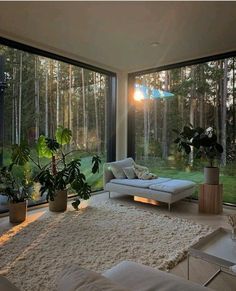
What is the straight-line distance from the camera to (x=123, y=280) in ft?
4.81

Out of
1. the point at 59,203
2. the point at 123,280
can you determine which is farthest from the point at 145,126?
the point at 123,280

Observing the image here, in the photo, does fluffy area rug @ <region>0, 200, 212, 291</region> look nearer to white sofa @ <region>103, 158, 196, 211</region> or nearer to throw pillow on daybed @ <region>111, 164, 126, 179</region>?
white sofa @ <region>103, 158, 196, 211</region>

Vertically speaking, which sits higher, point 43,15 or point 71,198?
point 43,15

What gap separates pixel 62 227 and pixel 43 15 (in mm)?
2741

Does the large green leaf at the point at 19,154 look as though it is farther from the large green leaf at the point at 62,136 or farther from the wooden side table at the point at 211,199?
the wooden side table at the point at 211,199

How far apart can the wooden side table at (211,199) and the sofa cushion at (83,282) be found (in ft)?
11.3

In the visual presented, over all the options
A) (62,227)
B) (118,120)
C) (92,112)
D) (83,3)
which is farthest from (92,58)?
(62,227)

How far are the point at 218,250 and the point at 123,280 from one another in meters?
0.96

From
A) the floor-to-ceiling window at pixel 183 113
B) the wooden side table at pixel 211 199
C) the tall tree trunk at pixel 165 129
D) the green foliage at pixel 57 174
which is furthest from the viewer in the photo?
the tall tree trunk at pixel 165 129

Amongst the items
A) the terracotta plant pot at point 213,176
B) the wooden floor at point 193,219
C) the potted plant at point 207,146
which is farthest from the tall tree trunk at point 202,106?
the wooden floor at point 193,219

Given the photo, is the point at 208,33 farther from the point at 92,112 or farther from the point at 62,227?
the point at 62,227

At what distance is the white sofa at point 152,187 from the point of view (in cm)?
409

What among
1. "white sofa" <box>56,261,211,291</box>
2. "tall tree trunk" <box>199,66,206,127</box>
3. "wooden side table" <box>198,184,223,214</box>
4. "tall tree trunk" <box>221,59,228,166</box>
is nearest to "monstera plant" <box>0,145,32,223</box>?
"white sofa" <box>56,261,211,291</box>

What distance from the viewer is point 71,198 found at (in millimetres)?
4848
